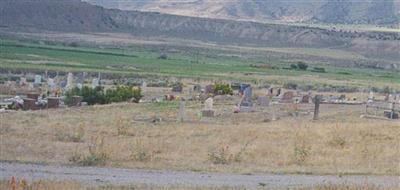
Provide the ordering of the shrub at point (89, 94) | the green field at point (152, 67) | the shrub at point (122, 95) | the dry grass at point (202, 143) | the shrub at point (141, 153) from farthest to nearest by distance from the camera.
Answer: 1. the green field at point (152, 67)
2. the shrub at point (122, 95)
3. the shrub at point (89, 94)
4. the shrub at point (141, 153)
5. the dry grass at point (202, 143)

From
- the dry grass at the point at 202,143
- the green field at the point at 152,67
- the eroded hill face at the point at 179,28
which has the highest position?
the eroded hill face at the point at 179,28

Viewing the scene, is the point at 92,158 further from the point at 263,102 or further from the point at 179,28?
the point at 179,28

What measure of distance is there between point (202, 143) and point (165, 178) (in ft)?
27.8

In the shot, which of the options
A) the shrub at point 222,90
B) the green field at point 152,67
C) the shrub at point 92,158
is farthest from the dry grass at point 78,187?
the green field at point 152,67

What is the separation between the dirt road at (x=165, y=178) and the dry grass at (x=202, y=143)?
87 cm

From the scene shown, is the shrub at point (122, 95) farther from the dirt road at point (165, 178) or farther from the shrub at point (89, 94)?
the dirt road at point (165, 178)

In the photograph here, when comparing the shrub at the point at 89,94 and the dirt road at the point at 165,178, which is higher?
the shrub at the point at 89,94

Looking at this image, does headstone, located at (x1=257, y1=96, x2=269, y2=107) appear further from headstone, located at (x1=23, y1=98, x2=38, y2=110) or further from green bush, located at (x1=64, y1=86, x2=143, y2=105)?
headstone, located at (x1=23, y1=98, x2=38, y2=110)

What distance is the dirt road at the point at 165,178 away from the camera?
16656 mm

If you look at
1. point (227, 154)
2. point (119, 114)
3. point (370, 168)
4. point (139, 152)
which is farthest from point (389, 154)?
point (119, 114)

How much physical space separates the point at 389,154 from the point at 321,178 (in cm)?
575

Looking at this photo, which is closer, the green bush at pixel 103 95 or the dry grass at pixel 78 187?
the dry grass at pixel 78 187

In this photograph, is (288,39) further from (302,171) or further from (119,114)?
(302,171)

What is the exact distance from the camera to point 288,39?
187250 millimetres
